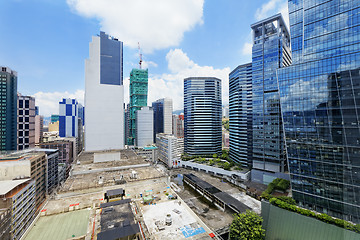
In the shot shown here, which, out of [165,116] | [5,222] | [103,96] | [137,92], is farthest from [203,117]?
[5,222]

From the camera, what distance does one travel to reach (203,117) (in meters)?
62.0

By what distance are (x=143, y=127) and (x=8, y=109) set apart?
4437cm

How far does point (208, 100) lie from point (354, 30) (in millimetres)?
42900

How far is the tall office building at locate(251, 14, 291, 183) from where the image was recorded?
1481 inches

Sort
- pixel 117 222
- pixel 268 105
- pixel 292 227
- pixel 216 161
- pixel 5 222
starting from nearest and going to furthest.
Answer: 1. pixel 117 222
2. pixel 292 227
3. pixel 5 222
4. pixel 268 105
5. pixel 216 161

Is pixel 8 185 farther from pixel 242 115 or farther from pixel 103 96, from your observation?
pixel 242 115

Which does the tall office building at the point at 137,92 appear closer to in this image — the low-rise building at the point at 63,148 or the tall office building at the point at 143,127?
the tall office building at the point at 143,127

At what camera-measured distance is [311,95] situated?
81.8 ft

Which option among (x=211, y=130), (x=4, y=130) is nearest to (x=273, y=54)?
(x=211, y=130)

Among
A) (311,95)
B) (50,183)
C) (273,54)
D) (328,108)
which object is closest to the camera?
(328,108)

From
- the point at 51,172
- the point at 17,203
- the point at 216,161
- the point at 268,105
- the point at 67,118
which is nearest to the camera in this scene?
the point at 17,203

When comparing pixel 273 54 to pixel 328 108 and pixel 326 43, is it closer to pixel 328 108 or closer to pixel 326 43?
pixel 326 43

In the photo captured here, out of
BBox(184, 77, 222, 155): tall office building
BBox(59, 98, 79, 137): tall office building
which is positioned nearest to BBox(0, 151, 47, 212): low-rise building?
BBox(184, 77, 222, 155): tall office building

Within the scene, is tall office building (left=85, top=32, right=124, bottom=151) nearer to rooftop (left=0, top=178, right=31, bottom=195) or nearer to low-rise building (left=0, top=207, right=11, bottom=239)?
rooftop (left=0, top=178, right=31, bottom=195)
